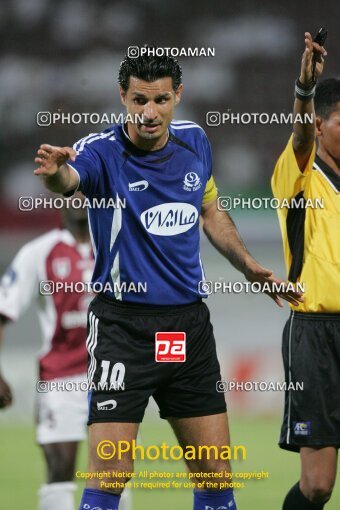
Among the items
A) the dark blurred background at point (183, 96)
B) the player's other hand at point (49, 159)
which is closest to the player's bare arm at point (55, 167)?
the player's other hand at point (49, 159)

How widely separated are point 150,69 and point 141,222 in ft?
1.53

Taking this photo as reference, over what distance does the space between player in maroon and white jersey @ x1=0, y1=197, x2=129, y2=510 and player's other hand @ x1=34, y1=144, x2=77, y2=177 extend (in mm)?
1655

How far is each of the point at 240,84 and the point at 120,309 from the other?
4.21m

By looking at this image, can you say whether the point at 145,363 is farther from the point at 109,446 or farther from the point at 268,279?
the point at 268,279

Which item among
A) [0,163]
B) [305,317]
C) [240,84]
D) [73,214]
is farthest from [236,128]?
[305,317]

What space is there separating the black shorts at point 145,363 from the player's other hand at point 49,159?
0.55m

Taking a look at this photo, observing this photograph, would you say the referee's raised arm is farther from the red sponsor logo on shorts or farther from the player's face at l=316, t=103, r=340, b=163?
the red sponsor logo on shorts

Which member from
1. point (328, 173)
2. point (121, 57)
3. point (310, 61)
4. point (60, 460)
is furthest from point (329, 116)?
point (121, 57)

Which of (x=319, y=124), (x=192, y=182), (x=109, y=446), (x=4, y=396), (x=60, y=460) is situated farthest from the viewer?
(x=60, y=460)

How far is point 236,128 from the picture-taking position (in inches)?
264

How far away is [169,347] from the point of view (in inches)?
119

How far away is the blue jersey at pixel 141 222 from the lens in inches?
119

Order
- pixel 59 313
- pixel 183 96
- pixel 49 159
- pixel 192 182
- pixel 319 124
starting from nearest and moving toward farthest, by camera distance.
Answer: pixel 49 159
pixel 192 182
pixel 319 124
pixel 59 313
pixel 183 96

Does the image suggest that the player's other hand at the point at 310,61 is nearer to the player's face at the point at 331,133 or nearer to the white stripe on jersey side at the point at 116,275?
the player's face at the point at 331,133
